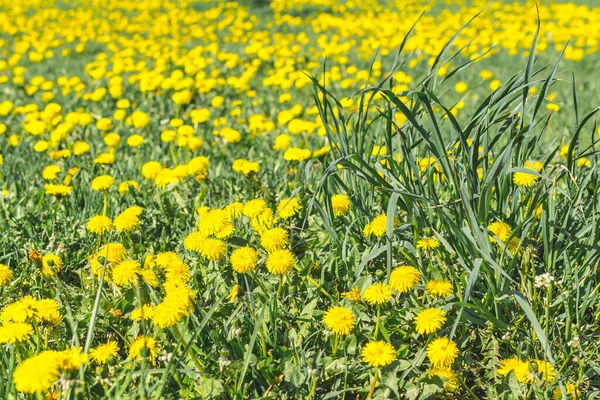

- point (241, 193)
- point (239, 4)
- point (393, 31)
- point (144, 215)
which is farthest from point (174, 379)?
point (239, 4)

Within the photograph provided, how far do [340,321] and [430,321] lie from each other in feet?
0.83

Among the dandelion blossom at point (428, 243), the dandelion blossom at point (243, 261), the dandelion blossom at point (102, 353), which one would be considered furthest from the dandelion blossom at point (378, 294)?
the dandelion blossom at point (102, 353)

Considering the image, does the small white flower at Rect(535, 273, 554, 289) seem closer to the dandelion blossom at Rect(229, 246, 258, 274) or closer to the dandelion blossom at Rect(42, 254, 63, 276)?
the dandelion blossom at Rect(229, 246, 258, 274)

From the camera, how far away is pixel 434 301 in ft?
6.28

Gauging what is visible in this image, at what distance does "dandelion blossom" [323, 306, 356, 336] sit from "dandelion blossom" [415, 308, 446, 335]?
0.61 ft

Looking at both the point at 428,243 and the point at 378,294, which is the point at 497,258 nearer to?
the point at 428,243

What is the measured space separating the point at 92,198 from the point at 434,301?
1.86m

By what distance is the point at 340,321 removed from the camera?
164 centimetres

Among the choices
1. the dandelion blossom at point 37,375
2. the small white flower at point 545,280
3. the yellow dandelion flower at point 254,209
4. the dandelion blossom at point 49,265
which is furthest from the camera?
the yellow dandelion flower at point 254,209

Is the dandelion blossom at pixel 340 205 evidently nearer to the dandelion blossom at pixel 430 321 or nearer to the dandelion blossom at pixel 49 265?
the dandelion blossom at pixel 430 321

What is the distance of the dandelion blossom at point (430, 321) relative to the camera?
5.41 feet

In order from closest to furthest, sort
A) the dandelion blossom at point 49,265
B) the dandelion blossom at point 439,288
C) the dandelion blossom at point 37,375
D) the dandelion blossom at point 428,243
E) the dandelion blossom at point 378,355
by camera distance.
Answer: the dandelion blossom at point 37,375
the dandelion blossom at point 378,355
the dandelion blossom at point 439,288
the dandelion blossom at point 428,243
the dandelion blossom at point 49,265

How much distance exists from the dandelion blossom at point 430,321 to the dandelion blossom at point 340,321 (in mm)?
185

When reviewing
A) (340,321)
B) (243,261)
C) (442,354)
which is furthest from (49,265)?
(442,354)
